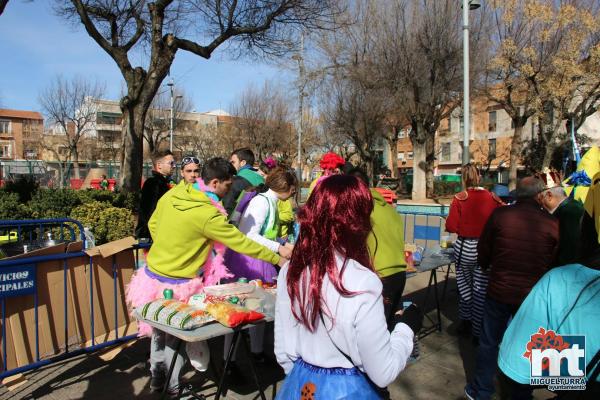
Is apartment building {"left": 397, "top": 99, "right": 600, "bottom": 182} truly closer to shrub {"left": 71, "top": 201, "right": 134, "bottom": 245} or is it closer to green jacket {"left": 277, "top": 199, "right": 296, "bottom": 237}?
shrub {"left": 71, "top": 201, "right": 134, "bottom": 245}

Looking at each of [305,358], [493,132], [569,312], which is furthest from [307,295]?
[493,132]

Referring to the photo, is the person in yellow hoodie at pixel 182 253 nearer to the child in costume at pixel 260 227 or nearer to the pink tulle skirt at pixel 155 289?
the pink tulle skirt at pixel 155 289

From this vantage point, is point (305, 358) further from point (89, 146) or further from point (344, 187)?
point (89, 146)

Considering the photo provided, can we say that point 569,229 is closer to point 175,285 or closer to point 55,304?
point 175,285

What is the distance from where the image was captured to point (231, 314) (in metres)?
2.97

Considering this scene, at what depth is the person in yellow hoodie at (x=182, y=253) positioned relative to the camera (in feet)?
10.9

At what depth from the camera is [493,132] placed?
48.2m

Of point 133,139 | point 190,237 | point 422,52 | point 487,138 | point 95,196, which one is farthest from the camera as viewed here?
point 487,138

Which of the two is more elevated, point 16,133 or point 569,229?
point 16,133

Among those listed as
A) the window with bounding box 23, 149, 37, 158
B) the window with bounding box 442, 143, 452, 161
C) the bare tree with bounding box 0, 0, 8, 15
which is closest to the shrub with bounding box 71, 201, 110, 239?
the bare tree with bounding box 0, 0, 8, 15

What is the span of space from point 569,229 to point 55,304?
14.0 feet

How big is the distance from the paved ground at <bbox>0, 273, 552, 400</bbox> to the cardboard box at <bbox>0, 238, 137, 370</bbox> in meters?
0.34

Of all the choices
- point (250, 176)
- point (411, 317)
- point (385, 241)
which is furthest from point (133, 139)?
point (411, 317)

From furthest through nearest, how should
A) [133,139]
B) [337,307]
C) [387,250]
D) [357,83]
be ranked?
[357,83] → [133,139] → [387,250] → [337,307]
